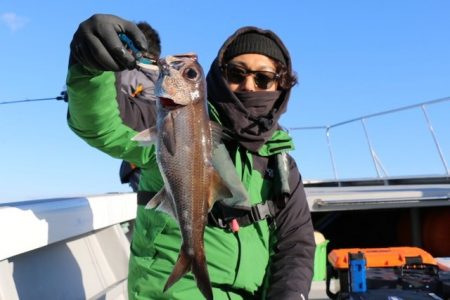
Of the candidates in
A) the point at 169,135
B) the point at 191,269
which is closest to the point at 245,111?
the point at 169,135

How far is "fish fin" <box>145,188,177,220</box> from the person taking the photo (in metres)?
2.29

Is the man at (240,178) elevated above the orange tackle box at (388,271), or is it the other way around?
the man at (240,178)

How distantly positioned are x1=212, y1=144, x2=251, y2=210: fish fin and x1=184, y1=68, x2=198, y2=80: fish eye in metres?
0.37

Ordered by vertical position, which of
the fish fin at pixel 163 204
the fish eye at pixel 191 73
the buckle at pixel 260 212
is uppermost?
the fish eye at pixel 191 73

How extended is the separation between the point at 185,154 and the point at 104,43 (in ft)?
1.77

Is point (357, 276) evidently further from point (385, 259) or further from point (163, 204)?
point (163, 204)

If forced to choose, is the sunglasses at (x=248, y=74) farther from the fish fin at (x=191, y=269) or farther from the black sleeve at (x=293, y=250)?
the fish fin at (x=191, y=269)

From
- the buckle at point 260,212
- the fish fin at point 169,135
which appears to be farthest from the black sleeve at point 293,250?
the fish fin at point 169,135

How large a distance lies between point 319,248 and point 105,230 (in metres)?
1.87

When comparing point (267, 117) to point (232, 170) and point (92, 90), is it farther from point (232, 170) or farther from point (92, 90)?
point (92, 90)

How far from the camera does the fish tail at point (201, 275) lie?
2.27 meters

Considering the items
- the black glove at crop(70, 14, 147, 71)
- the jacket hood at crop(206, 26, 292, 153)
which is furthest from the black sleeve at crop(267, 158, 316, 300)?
the black glove at crop(70, 14, 147, 71)

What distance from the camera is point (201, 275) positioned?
7.47 ft

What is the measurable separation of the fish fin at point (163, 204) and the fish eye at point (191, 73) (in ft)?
1.58
